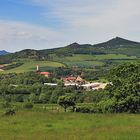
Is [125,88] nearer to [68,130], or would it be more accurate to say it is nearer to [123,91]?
[123,91]

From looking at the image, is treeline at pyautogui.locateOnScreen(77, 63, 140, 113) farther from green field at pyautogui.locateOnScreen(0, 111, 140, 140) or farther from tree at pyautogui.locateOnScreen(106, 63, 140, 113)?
green field at pyautogui.locateOnScreen(0, 111, 140, 140)

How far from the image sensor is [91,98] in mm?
114188

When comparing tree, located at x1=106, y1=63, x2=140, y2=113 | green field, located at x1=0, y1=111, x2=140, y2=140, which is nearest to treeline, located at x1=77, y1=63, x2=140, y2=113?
tree, located at x1=106, y1=63, x2=140, y2=113

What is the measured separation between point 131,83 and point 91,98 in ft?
180

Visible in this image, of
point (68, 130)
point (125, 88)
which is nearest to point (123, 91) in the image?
point (125, 88)

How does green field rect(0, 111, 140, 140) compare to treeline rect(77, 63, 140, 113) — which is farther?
treeline rect(77, 63, 140, 113)

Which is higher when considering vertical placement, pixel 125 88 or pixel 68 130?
pixel 125 88

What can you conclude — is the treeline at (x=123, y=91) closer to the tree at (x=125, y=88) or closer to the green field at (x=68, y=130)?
the tree at (x=125, y=88)

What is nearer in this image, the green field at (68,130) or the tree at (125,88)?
the green field at (68,130)

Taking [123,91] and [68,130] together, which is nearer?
[68,130]

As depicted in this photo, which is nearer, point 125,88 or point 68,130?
point 68,130

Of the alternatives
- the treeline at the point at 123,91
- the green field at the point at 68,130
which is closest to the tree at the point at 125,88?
the treeline at the point at 123,91

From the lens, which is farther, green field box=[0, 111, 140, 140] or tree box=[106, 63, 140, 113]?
tree box=[106, 63, 140, 113]

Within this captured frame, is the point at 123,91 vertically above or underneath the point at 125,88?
underneath
